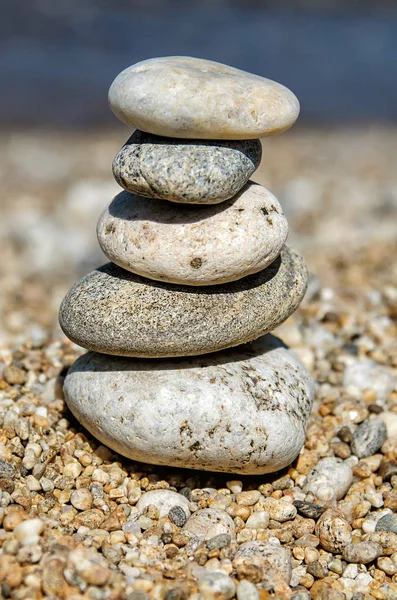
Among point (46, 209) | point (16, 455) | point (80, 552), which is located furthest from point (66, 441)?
point (46, 209)

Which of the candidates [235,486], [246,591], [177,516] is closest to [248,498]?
[235,486]

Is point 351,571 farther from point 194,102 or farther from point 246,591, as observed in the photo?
point 194,102

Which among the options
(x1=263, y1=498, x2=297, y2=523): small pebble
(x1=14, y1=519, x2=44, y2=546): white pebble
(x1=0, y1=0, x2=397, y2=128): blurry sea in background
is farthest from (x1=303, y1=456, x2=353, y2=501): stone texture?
(x1=0, y1=0, x2=397, y2=128): blurry sea in background

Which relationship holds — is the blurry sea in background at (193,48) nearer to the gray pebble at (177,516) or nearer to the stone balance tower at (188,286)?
the stone balance tower at (188,286)

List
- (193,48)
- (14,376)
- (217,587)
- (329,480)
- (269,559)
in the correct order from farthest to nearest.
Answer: (193,48)
(14,376)
(329,480)
(269,559)
(217,587)

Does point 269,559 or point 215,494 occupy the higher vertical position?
point 269,559

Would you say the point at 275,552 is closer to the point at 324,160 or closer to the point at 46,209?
the point at 46,209

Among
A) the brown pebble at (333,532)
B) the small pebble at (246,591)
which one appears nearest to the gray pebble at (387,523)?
the brown pebble at (333,532)

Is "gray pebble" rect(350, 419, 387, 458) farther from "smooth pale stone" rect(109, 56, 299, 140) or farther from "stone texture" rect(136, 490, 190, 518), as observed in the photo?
"smooth pale stone" rect(109, 56, 299, 140)
